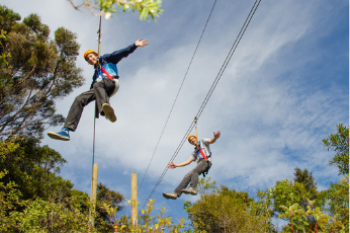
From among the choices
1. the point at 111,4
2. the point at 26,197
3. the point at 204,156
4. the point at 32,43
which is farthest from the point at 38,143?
the point at 111,4

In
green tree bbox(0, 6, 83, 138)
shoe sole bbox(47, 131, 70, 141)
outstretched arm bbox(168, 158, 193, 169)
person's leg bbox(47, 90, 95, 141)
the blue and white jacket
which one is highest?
green tree bbox(0, 6, 83, 138)

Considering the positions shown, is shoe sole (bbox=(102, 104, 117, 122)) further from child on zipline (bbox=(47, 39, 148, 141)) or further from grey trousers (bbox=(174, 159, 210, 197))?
grey trousers (bbox=(174, 159, 210, 197))

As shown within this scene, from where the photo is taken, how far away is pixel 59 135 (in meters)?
4.02

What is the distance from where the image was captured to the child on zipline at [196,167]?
5723mm

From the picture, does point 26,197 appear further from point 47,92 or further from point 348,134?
point 348,134

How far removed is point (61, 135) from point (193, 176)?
2.90m

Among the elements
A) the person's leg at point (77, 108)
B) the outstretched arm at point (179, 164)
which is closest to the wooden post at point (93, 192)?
the outstretched arm at point (179, 164)

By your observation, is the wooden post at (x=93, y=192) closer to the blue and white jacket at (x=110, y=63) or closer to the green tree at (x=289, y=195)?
the blue and white jacket at (x=110, y=63)

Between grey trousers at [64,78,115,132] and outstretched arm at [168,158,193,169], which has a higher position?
outstretched arm at [168,158,193,169]

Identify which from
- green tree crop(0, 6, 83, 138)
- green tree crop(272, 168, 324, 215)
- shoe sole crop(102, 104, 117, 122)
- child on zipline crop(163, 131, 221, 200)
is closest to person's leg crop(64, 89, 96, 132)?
shoe sole crop(102, 104, 117, 122)

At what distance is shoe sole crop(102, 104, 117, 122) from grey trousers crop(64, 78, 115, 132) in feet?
0.38

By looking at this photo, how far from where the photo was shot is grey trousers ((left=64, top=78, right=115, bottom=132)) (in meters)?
4.28

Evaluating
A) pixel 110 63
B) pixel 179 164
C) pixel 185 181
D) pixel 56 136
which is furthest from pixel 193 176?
pixel 56 136

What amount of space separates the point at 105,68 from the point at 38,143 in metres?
11.2
